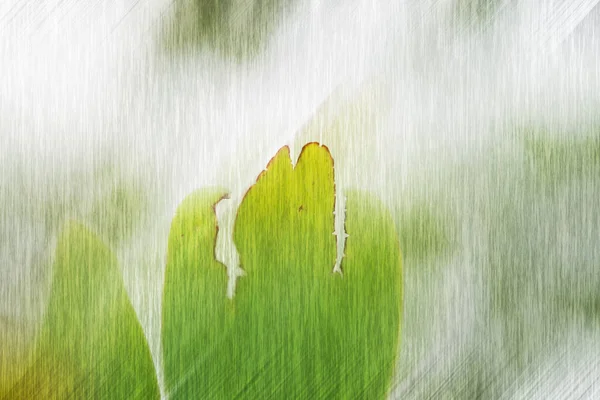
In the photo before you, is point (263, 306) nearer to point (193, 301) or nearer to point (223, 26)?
point (193, 301)

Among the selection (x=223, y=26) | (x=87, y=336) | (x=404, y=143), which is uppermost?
(x=223, y=26)

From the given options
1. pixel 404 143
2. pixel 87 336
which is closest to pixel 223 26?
pixel 404 143

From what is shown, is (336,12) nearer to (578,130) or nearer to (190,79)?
(190,79)

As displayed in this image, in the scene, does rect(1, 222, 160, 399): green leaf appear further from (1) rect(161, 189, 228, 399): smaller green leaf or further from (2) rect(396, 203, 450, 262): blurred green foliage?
(2) rect(396, 203, 450, 262): blurred green foliage

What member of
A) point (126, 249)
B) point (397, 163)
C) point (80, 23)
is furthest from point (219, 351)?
point (80, 23)

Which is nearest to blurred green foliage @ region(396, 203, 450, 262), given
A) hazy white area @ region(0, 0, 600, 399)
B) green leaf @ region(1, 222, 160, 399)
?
hazy white area @ region(0, 0, 600, 399)
